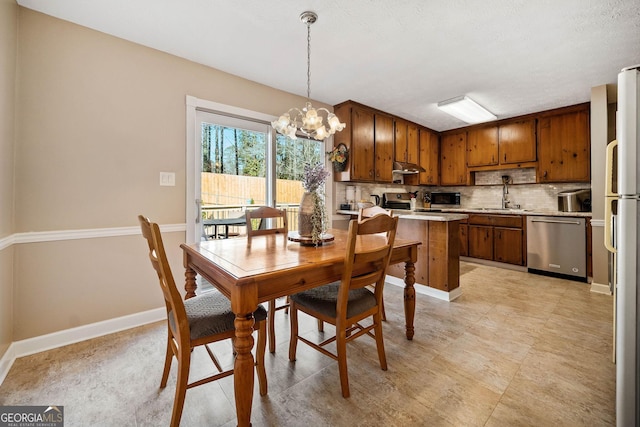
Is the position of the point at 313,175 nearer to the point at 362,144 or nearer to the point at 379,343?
the point at 379,343

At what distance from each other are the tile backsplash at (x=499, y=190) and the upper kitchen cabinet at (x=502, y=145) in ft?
1.28

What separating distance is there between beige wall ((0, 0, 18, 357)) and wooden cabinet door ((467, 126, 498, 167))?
5.86m

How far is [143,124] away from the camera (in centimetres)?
245

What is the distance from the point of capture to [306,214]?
189cm

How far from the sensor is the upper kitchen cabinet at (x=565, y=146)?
3.85 meters

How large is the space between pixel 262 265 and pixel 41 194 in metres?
1.95

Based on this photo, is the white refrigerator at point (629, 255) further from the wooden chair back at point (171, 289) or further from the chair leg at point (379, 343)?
the wooden chair back at point (171, 289)

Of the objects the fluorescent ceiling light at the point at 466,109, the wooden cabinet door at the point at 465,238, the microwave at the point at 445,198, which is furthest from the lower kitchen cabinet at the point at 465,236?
the fluorescent ceiling light at the point at 466,109

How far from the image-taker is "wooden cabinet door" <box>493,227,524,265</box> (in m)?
4.11

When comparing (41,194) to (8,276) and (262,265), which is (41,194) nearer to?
(8,276)

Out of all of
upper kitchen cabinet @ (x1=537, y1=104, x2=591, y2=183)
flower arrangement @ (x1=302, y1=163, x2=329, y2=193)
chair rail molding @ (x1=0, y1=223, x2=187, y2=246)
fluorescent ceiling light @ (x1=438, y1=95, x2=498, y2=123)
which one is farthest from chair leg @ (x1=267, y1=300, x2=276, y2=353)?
upper kitchen cabinet @ (x1=537, y1=104, x2=591, y2=183)

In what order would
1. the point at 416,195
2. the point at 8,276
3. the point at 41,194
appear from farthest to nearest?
the point at 416,195 < the point at 41,194 < the point at 8,276

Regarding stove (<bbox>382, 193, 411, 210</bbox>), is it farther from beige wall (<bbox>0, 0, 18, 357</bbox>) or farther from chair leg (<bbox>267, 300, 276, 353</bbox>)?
beige wall (<bbox>0, 0, 18, 357</bbox>)

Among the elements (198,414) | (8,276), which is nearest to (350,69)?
(198,414)
